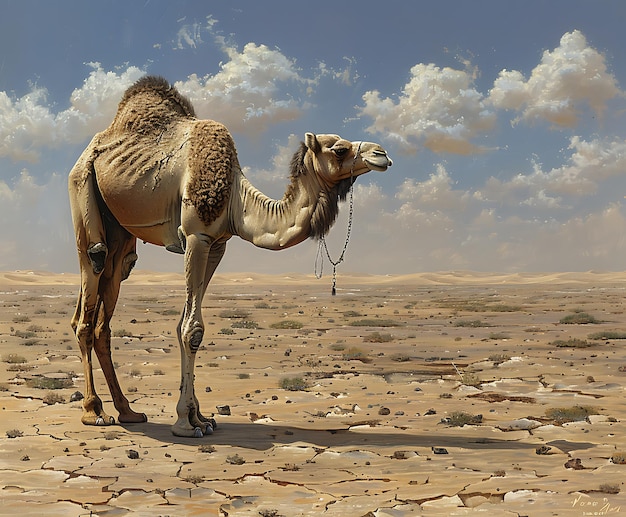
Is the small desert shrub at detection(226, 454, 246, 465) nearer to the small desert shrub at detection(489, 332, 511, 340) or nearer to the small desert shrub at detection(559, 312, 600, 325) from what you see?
the small desert shrub at detection(489, 332, 511, 340)

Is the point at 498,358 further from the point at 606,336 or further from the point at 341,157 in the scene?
the point at 341,157

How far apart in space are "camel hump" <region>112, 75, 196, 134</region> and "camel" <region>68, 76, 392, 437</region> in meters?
0.01

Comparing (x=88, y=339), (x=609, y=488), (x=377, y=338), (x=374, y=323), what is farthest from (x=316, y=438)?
(x=374, y=323)

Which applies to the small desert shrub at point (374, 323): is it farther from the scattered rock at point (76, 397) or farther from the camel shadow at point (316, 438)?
the camel shadow at point (316, 438)

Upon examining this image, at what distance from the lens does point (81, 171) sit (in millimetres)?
8703

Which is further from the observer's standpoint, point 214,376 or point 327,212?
point 214,376

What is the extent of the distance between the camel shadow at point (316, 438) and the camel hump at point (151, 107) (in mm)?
3630

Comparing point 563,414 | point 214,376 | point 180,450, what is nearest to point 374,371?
point 214,376

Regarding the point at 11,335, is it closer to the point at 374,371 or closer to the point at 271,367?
the point at 271,367

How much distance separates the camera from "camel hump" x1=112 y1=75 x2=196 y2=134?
8.58 meters

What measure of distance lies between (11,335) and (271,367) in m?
11.0

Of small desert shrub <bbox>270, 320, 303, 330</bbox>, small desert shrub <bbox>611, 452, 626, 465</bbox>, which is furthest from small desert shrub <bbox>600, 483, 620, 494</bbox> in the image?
small desert shrub <bbox>270, 320, 303, 330</bbox>
